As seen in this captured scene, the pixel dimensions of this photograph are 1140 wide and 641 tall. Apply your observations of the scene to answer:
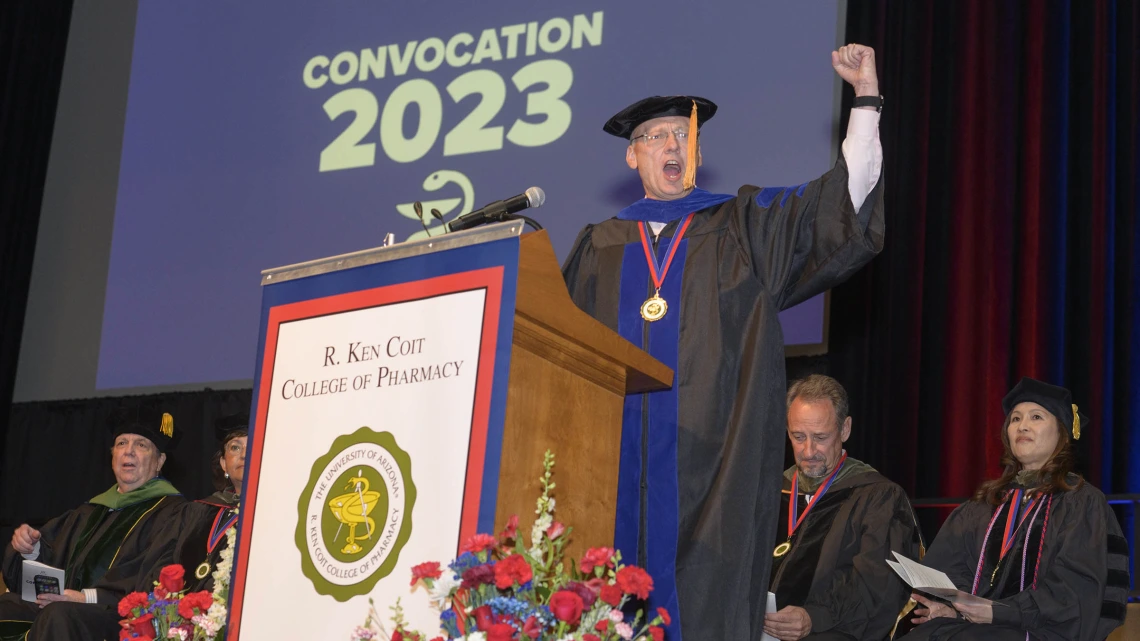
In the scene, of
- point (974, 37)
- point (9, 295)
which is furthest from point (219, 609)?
point (9, 295)

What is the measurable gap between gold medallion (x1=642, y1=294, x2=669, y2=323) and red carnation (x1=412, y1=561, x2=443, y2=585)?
3.35ft

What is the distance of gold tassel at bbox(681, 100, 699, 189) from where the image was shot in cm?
279

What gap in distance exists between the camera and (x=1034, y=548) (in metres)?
3.70

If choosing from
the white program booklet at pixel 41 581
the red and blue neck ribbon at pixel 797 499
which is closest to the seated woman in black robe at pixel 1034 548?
the red and blue neck ribbon at pixel 797 499

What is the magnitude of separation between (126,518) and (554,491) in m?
4.30

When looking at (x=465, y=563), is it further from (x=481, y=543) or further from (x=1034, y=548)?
(x=1034, y=548)

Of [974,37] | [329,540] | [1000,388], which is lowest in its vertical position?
[329,540]

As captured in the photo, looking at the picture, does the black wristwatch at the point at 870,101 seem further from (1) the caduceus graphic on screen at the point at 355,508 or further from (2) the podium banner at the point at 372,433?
(1) the caduceus graphic on screen at the point at 355,508

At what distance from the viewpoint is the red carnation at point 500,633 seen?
164 cm

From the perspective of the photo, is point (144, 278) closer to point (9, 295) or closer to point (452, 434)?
point (9, 295)

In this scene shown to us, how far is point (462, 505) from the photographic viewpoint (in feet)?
5.93

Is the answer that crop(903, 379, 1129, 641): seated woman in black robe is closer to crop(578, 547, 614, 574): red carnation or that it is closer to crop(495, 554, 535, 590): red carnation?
crop(578, 547, 614, 574): red carnation

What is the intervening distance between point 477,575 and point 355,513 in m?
0.33

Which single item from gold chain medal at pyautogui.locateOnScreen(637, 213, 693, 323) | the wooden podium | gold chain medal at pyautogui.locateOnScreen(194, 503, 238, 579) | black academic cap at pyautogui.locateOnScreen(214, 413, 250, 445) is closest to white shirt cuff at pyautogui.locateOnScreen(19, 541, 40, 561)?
gold chain medal at pyautogui.locateOnScreen(194, 503, 238, 579)
